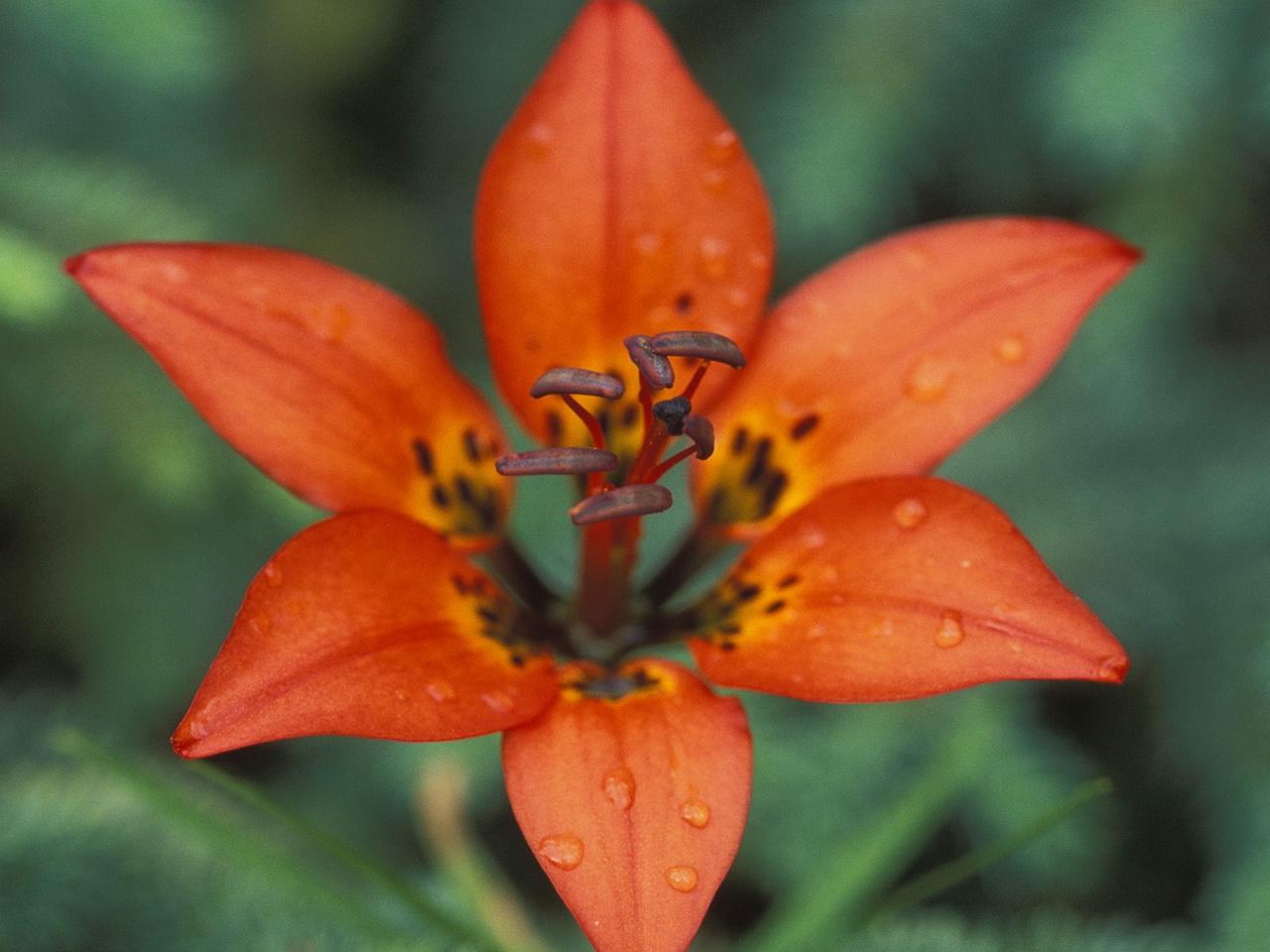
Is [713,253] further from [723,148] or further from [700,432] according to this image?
[700,432]

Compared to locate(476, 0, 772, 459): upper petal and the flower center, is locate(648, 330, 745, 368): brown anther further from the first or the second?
locate(476, 0, 772, 459): upper petal

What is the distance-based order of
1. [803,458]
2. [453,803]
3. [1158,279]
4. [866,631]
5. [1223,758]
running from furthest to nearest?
[1158,279] < [1223,758] < [453,803] < [803,458] < [866,631]

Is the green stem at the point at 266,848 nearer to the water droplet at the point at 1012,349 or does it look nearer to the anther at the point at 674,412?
the anther at the point at 674,412

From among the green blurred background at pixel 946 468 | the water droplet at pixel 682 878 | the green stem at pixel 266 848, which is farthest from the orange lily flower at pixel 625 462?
the green blurred background at pixel 946 468

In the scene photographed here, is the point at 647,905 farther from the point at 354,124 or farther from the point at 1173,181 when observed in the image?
the point at 354,124

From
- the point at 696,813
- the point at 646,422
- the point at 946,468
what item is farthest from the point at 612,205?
the point at 946,468

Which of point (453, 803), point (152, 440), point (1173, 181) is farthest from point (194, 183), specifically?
point (1173, 181)
